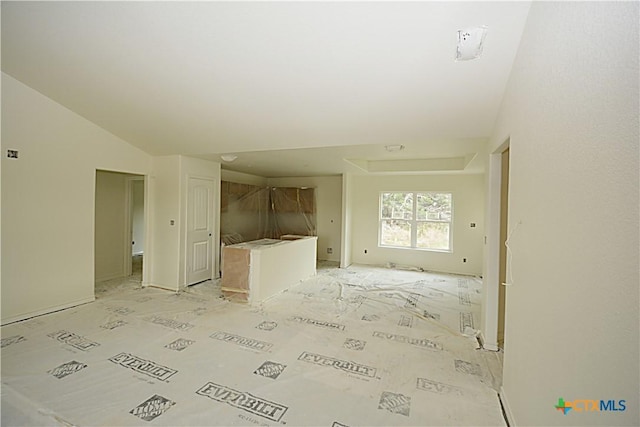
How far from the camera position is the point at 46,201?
359 cm

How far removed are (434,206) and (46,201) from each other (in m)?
6.66

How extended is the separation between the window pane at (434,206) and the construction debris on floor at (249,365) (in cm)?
270

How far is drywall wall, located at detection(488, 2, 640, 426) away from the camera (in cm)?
85

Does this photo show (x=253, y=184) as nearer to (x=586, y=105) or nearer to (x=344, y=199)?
(x=344, y=199)

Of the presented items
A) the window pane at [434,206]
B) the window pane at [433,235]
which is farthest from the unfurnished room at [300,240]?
the window pane at [433,235]

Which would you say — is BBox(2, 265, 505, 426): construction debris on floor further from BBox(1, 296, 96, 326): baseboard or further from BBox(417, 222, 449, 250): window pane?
BBox(417, 222, 449, 250): window pane

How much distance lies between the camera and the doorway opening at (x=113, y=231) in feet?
17.0

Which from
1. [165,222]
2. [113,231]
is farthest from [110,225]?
[165,222]

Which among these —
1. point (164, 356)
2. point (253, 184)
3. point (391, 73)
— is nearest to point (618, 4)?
point (391, 73)

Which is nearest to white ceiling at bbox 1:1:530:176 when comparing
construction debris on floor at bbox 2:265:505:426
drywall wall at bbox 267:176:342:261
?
construction debris on floor at bbox 2:265:505:426

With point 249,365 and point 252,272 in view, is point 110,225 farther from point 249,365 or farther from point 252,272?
point 249,365

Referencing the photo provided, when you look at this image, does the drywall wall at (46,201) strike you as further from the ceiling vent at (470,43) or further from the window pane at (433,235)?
the window pane at (433,235)

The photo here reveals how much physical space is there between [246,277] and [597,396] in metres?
3.83

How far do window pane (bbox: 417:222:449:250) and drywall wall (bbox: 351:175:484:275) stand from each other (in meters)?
0.16
